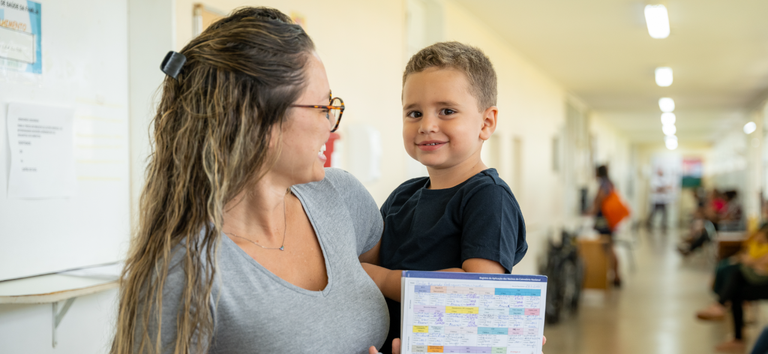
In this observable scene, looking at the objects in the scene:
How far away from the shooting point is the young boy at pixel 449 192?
1.25 metres

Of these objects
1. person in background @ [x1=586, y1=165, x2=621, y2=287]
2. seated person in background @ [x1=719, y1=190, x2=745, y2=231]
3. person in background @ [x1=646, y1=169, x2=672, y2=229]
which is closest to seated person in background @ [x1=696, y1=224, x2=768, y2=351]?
person in background @ [x1=586, y1=165, x2=621, y2=287]

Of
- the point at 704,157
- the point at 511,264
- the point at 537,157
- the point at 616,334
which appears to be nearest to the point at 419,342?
the point at 511,264

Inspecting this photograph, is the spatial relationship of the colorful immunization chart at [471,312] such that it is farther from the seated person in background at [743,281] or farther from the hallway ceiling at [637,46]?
the seated person in background at [743,281]

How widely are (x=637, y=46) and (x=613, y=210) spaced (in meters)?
2.97

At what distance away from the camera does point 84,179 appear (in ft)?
7.04

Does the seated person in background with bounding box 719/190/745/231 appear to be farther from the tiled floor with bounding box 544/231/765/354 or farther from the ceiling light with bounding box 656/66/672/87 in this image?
the ceiling light with bounding box 656/66/672/87

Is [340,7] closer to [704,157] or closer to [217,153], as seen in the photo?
[217,153]

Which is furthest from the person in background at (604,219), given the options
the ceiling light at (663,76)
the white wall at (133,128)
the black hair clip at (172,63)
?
the black hair clip at (172,63)

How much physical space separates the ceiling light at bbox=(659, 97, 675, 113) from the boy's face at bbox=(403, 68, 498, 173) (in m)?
11.0

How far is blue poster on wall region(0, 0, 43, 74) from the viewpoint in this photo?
1842 millimetres

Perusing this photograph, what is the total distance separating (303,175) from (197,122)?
229 mm

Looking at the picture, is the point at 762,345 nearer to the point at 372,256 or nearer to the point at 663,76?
the point at 372,256

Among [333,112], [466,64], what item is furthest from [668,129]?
[333,112]

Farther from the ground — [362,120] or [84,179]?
[362,120]
